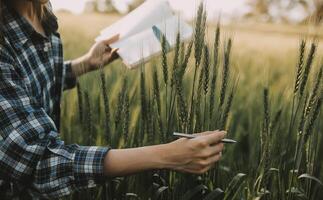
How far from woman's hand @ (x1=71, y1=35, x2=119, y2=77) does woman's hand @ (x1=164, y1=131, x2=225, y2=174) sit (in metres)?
0.63

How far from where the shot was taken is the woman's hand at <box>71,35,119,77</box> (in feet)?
5.46

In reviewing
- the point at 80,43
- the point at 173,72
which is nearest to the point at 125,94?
the point at 173,72

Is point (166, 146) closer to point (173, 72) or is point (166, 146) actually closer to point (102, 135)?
point (173, 72)

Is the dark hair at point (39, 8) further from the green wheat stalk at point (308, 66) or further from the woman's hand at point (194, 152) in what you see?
the green wheat stalk at point (308, 66)

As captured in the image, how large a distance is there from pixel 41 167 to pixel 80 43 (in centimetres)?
324

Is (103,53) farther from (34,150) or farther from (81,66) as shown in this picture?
(34,150)

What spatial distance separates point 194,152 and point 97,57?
76 centimetres

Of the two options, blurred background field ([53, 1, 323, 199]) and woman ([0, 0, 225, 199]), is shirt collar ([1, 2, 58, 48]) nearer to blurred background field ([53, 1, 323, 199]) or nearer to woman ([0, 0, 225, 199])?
woman ([0, 0, 225, 199])

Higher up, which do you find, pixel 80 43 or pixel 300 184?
pixel 80 43

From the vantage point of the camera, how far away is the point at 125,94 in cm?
128

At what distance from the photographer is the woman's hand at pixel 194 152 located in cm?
104

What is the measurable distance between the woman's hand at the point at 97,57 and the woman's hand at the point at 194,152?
63 centimetres

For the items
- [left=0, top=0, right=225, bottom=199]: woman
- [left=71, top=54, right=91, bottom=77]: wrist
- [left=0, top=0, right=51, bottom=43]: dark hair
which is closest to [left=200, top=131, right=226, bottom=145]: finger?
[left=0, top=0, right=225, bottom=199]: woman

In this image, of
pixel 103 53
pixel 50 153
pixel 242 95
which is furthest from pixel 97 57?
pixel 242 95
